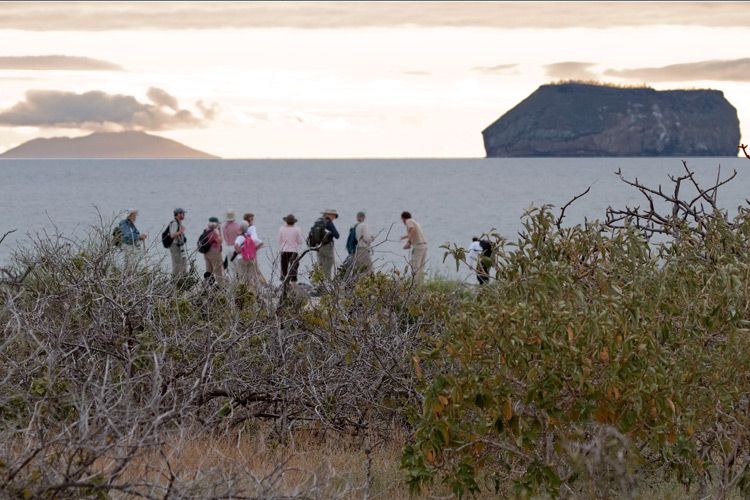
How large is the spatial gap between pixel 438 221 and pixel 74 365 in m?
62.1

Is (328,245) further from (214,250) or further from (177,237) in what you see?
(177,237)

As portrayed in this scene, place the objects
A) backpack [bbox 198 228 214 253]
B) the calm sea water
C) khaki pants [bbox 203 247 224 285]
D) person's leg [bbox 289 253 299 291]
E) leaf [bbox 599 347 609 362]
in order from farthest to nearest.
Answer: the calm sea water, khaki pants [bbox 203 247 224 285], backpack [bbox 198 228 214 253], person's leg [bbox 289 253 299 291], leaf [bbox 599 347 609 362]

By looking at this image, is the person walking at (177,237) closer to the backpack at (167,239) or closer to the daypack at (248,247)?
the backpack at (167,239)

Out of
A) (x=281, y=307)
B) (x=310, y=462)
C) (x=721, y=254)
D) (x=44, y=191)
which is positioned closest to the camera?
(x=721, y=254)

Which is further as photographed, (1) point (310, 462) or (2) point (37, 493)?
(1) point (310, 462)

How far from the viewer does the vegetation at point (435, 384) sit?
4613mm

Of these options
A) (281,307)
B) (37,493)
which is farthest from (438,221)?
(37,493)

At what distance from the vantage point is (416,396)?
683cm

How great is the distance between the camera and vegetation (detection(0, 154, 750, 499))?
4.61m

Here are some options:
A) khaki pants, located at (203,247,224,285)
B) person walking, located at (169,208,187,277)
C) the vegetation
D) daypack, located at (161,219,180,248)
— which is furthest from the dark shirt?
the vegetation

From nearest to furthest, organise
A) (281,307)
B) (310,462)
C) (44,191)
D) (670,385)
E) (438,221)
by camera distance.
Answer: (670,385) < (310,462) < (281,307) < (438,221) < (44,191)

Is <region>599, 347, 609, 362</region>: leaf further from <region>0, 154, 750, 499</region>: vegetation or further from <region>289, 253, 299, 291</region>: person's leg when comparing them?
<region>289, 253, 299, 291</region>: person's leg

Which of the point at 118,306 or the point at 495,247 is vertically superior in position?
the point at 495,247

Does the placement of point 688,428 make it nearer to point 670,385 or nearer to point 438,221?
point 670,385
